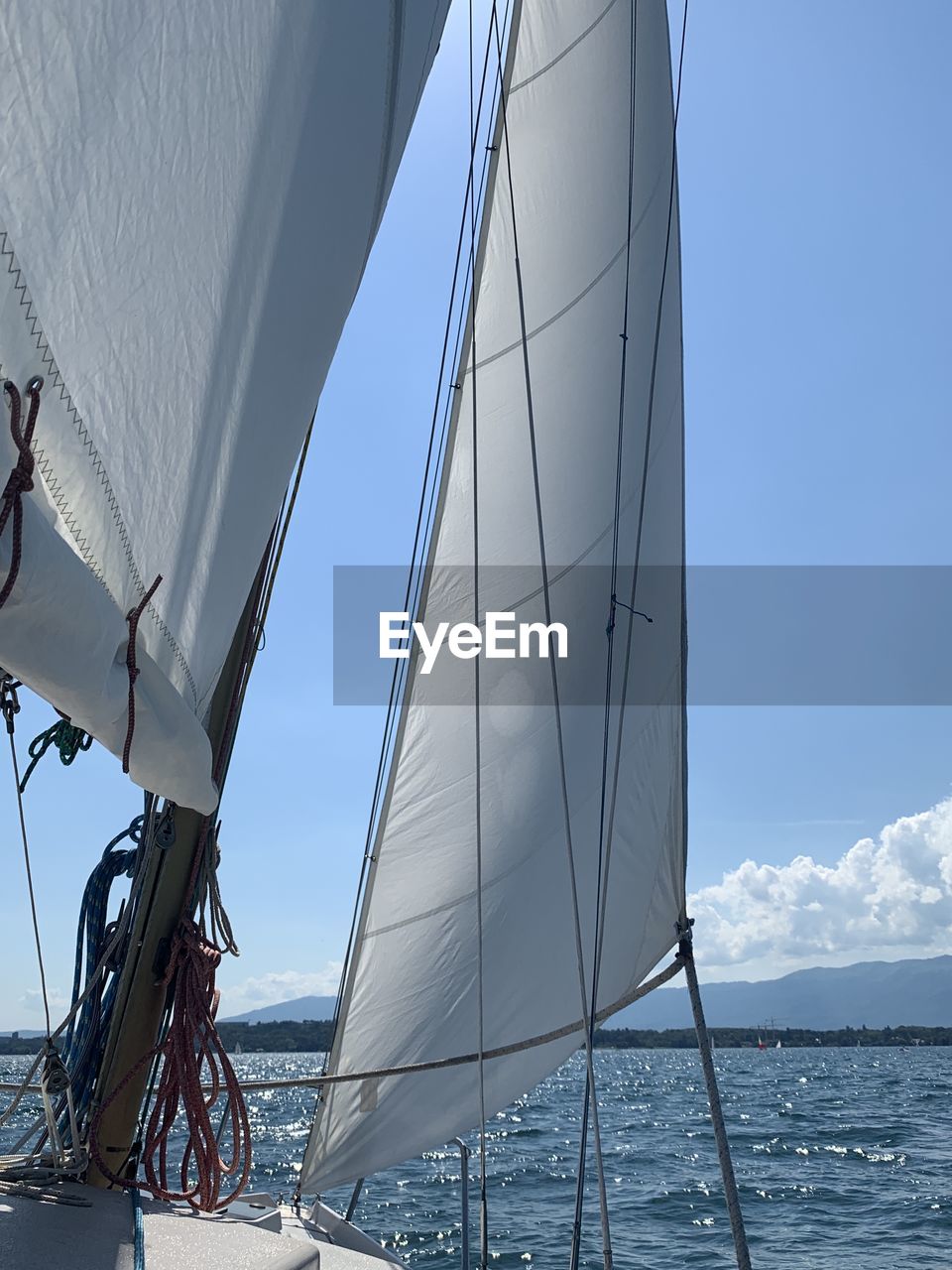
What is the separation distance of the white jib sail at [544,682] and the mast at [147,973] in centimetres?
140

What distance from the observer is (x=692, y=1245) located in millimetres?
10750

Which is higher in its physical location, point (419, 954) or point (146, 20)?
point (146, 20)

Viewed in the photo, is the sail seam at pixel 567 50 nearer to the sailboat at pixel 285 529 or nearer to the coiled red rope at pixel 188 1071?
the sailboat at pixel 285 529

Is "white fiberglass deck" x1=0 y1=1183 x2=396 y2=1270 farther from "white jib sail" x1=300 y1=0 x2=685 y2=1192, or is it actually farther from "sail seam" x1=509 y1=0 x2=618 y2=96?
"sail seam" x1=509 y1=0 x2=618 y2=96

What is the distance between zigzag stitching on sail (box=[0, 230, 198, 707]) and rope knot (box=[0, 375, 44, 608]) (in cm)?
8

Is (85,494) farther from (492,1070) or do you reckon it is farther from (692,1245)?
(692,1245)

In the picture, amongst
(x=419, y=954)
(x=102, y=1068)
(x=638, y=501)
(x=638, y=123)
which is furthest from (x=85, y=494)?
(x=638, y=123)

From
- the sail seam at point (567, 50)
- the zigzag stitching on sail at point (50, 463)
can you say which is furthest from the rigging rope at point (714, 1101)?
the sail seam at point (567, 50)

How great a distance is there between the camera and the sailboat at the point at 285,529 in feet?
4.50

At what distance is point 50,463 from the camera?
1.34 metres

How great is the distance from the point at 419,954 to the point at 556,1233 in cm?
883

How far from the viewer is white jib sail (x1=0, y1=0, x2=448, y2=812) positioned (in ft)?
4.09

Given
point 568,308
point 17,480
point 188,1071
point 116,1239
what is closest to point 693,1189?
point 568,308

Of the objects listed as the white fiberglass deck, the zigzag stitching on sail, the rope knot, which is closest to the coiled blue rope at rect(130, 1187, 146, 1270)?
the white fiberglass deck
